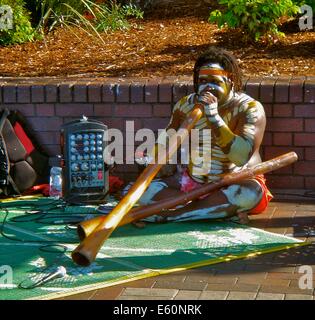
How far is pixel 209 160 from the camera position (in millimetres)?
5953

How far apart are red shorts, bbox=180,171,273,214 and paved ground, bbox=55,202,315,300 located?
1.97 feet

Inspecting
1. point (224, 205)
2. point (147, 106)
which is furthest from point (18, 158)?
point (224, 205)

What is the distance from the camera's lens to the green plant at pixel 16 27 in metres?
8.16

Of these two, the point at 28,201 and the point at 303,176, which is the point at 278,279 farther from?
the point at 28,201

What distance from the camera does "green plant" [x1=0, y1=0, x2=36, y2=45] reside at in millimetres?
8164

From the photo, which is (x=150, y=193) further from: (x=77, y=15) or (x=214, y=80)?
(x=77, y=15)

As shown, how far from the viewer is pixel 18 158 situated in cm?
666

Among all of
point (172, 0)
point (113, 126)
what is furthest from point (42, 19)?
point (113, 126)

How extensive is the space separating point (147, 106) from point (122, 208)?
1688mm

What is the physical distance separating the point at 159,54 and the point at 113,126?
1.28 m

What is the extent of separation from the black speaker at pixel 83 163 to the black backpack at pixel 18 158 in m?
0.43

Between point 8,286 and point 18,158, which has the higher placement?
point 18,158

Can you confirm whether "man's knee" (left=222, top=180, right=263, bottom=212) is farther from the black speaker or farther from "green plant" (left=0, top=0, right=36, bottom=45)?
"green plant" (left=0, top=0, right=36, bottom=45)

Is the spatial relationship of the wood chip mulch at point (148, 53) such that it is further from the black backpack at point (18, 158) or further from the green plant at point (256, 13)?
the black backpack at point (18, 158)
